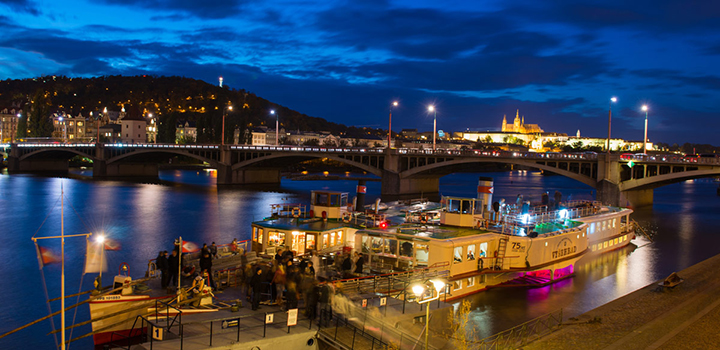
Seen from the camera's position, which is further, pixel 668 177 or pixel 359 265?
pixel 668 177

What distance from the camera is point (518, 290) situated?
71.8 feet

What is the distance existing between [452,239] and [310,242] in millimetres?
4833

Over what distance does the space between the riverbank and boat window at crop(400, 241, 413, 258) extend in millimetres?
5176

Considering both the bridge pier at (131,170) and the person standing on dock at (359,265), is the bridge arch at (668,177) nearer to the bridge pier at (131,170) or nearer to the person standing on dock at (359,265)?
the person standing on dock at (359,265)

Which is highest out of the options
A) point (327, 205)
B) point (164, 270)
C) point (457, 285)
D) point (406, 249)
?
point (327, 205)

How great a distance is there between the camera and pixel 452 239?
710 inches

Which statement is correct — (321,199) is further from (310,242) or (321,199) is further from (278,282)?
(278,282)

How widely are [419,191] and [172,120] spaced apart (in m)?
69.0

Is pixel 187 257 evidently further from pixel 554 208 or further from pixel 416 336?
pixel 554 208

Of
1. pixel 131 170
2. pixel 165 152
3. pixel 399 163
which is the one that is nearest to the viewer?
pixel 399 163

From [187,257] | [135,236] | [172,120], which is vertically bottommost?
[135,236]

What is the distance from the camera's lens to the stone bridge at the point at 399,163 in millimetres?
51406

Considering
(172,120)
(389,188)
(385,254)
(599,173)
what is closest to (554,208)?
(385,254)

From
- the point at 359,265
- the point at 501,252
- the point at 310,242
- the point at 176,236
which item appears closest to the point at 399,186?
the point at 176,236
